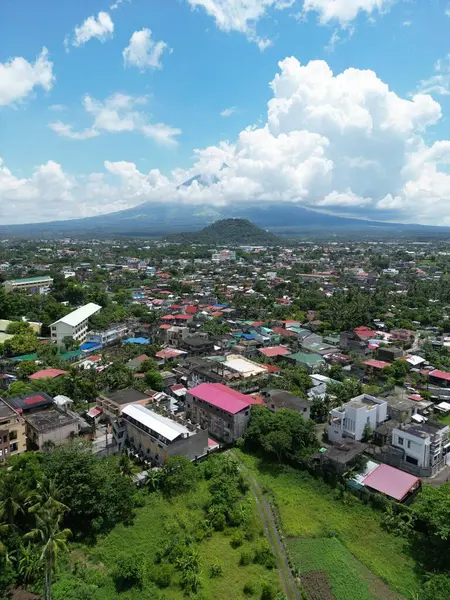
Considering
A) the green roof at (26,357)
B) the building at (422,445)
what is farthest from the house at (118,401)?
the green roof at (26,357)

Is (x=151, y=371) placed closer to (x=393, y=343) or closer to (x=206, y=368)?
(x=206, y=368)

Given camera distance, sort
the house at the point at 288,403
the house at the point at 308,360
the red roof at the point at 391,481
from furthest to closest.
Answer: the house at the point at 308,360
the house at the point at 288,403
the red roof at the point at 391,481

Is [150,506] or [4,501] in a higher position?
[4,501]

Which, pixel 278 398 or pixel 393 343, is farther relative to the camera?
pixel 393 343

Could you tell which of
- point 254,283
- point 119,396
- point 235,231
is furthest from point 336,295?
point 235,231

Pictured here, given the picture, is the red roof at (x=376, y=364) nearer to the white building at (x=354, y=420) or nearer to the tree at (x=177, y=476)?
the white building at (x=354, y=420)

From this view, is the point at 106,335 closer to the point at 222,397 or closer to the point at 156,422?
the point at 222,397

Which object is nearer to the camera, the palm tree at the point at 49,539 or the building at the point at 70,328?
the palm tree at the point at 49,539
